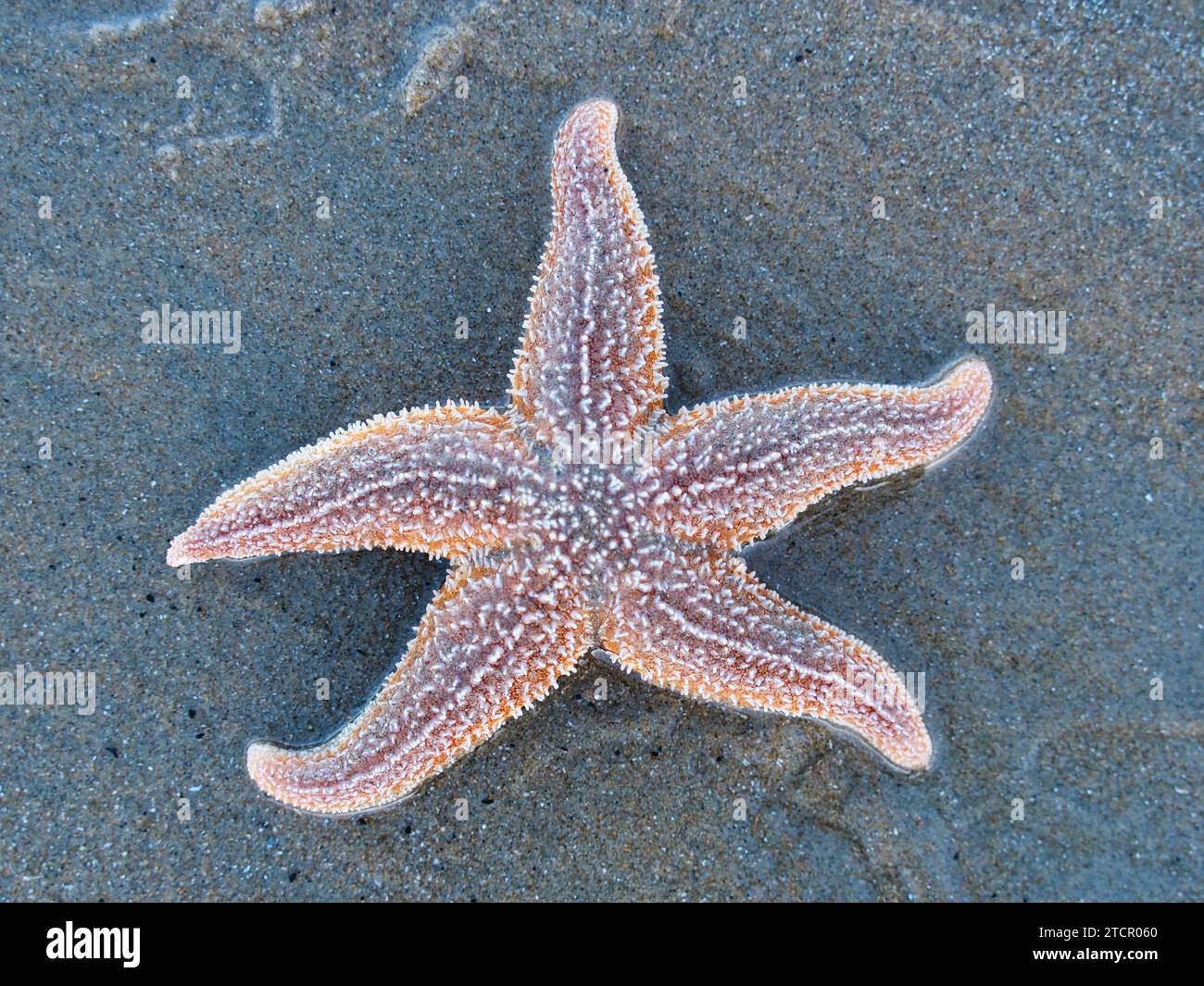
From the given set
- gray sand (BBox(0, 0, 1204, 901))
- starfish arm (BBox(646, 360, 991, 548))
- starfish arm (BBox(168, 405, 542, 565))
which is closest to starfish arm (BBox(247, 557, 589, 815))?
starfish arm (BBox(168, 405, 542, 565))

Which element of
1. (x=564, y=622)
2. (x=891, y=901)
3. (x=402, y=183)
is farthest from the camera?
(x=402, y=183)

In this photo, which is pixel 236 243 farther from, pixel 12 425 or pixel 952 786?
pixel 952 786

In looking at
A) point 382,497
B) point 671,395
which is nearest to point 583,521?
point 382,497

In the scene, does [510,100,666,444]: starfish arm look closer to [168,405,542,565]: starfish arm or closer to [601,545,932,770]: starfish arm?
[168,405,542,565]: starfish arm

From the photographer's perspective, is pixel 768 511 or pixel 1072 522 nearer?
pixel 768 511

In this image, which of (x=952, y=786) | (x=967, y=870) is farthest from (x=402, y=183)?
(x=967, y=870)

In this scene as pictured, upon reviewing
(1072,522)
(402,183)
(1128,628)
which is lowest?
(1128,628)

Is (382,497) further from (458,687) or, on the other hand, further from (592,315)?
(592,315)
